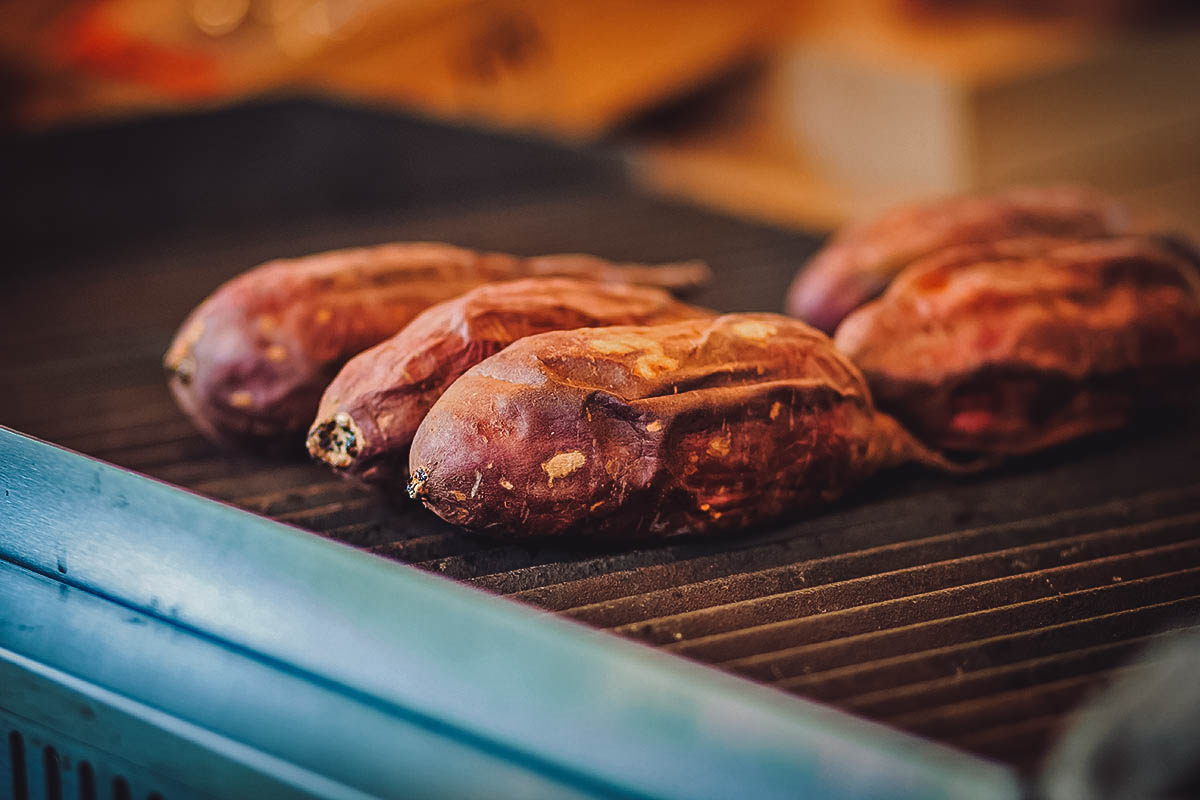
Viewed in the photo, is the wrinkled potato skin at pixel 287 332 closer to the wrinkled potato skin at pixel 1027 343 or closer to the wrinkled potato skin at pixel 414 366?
the wrinkled potato skin at pixel 414 366

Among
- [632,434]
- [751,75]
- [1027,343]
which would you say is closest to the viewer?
[632,434]

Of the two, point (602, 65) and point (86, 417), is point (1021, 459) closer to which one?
point (86, 417)

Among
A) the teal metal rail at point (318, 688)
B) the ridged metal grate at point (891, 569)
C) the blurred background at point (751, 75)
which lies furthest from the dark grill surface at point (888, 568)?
the blurred background at point (751, 75)

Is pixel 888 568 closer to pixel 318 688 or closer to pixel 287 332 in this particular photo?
pixel 318 688

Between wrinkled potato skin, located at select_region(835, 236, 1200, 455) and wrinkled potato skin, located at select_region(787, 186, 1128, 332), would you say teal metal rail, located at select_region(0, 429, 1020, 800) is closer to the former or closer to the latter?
wrinkled potato skin, located at select_region(835, 236, 1200, 455)

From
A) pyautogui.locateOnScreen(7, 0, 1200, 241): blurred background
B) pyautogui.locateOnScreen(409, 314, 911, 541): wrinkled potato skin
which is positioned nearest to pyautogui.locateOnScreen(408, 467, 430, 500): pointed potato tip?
pyautogui.locateOnScreen(409, 314, 911, 541): wrinkled potato skin

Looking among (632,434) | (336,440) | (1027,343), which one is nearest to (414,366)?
(336,440)

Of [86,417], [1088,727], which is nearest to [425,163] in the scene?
[86,417]
